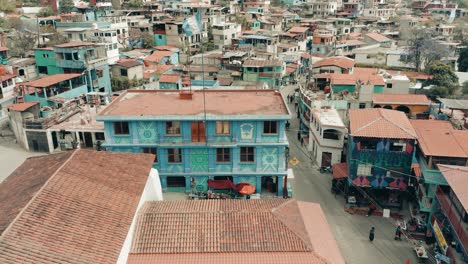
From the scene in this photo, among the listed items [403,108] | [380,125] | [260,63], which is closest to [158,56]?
[260,63]

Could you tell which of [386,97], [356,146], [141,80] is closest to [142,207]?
[356,146]

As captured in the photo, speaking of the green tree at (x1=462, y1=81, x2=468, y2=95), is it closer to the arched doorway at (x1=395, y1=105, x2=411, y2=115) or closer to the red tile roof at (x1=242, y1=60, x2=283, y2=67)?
the arched doorway at (x1=395, y1=105, x2=411, y2=115)

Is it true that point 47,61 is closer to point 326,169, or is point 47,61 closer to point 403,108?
point 326,169

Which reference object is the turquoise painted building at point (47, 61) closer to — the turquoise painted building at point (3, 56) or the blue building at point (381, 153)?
the turquoise painted building at point (3, 56)

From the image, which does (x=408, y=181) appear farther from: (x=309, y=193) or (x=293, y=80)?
(x=293, y=80)

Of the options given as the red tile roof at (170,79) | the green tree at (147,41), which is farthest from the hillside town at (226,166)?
the green tree at (147,41)
